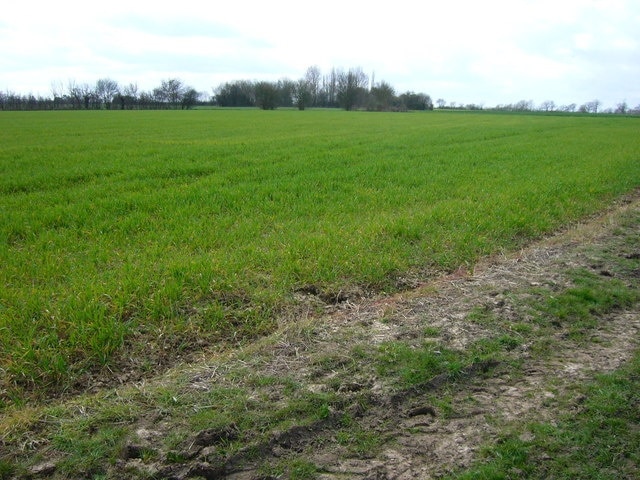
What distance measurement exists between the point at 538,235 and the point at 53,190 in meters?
10.3

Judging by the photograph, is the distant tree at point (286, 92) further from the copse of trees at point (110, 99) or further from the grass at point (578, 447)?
the grass at point (578, 447)

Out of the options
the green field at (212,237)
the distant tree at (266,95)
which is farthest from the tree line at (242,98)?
the green field at (212,237)

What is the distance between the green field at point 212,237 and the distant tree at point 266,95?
89263 mm

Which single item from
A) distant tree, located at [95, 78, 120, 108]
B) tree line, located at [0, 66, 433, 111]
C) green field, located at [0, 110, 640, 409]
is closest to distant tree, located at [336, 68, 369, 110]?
tree line, located at [0, 66, 433, 111]

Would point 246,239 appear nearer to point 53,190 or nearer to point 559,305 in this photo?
point 559,305

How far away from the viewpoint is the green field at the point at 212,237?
4703mm

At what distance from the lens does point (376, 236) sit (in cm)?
781

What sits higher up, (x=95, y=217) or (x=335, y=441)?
(x=95, y=217)

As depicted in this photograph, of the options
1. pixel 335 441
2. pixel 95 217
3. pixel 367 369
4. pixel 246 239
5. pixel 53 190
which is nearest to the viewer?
pixel 335 441

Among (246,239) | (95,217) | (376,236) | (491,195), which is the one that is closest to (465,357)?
(376,236)

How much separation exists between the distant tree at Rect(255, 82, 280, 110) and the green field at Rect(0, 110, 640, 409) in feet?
293

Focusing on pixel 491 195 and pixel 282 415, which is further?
pixel 491 195

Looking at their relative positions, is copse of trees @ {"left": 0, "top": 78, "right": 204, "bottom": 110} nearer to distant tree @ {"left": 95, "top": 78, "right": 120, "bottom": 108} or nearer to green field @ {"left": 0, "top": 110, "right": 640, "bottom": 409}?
distant tree @ {"left": 95, "top": 78, "right": 120, "bottom": 108}

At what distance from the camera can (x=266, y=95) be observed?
10150cm
